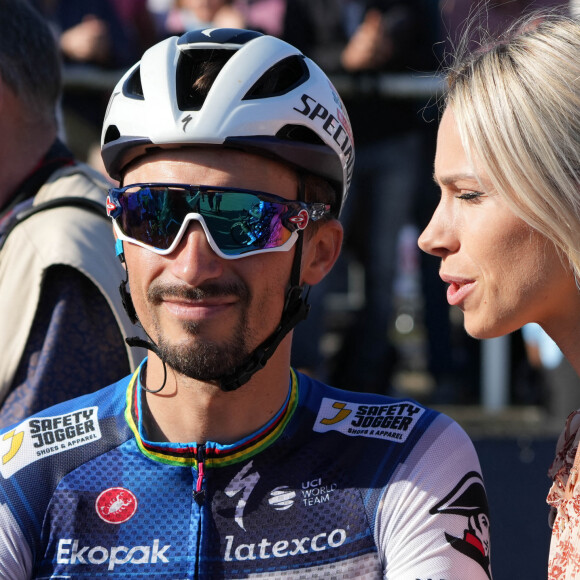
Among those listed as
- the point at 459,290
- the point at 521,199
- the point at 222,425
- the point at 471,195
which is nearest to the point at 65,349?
the point at 222,425

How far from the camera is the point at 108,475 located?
243 centimetres

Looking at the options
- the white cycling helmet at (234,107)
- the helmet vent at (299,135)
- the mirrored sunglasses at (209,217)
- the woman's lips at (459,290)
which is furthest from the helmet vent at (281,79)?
the woman's lips at (459,290)

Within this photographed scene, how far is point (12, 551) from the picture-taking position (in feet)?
7.46

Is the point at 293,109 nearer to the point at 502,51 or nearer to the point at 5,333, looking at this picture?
the point at 502,51

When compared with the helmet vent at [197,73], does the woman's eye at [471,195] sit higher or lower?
lower

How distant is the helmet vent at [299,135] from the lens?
255 cm

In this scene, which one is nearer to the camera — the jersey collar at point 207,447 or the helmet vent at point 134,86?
the jersey collar at point 207,447

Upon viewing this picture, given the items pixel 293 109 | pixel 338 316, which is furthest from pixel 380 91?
pixel 293 109

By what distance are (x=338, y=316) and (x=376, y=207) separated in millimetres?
2539

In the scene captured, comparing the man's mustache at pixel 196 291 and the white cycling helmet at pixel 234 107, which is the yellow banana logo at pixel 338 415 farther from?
the white cycling helmet at pixel 234 107

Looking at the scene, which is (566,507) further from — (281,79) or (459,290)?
(281,79)

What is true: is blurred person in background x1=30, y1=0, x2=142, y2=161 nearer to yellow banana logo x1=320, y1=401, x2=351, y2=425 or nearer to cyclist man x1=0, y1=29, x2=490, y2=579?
cyclist man x1=0, y1=29, x2=490, y2=579

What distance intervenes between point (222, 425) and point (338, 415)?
0.33 metres

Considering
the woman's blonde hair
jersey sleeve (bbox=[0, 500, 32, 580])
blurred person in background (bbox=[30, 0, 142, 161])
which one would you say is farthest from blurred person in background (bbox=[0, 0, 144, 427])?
blurred person in background (bbox=[30, 0, 142, 161])
